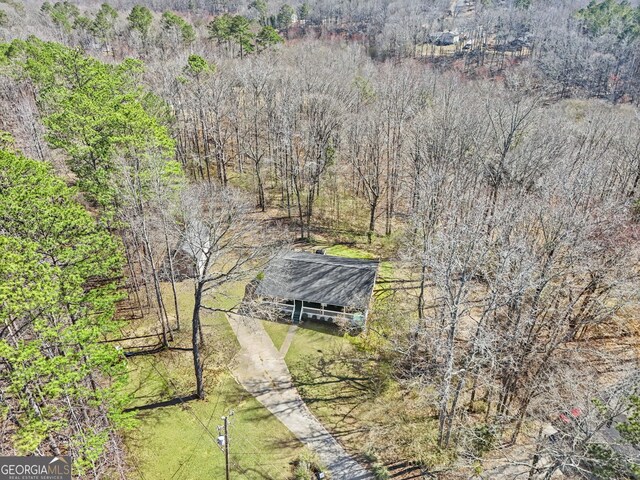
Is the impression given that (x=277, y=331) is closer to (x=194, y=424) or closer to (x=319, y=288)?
(x=319, y=288)

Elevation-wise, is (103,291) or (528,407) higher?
(103,291)

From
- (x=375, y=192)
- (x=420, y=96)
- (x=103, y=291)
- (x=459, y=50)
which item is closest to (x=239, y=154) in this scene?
(x=375, y=192)

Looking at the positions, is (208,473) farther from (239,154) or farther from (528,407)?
(239,154)

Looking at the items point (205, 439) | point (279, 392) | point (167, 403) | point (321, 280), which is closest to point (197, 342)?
point (167, 403)

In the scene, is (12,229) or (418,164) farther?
(418,164)

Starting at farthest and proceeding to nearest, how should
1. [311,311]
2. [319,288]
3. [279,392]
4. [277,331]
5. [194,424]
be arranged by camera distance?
1. [319,288]
2. [311,311]
3. [277,331]
4. [279,392]
5. [194,424]

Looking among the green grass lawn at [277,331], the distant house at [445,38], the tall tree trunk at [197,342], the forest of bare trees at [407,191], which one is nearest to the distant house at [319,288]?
the green grass lawn at [277,331]
